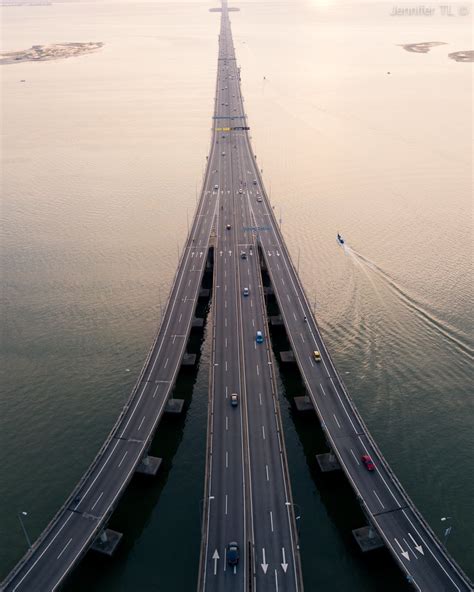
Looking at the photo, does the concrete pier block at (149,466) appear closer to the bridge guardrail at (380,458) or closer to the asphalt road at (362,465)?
the asphalt road at (362,465)

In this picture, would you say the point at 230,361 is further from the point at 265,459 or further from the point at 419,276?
the point at 419,276

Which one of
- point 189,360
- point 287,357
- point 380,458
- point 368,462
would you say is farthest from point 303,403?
point 189,360

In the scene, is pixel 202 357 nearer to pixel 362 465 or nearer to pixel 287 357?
pixel 287 357

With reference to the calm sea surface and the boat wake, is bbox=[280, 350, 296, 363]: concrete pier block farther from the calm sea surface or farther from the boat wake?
the boat wake

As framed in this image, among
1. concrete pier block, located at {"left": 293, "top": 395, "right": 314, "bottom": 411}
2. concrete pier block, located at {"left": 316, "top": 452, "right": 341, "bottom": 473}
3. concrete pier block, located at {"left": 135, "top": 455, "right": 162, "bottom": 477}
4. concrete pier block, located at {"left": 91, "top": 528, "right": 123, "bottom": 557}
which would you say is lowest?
concrete pier block, located at {"left": 91, "top": 528, "right": 123, "bottom": 557}

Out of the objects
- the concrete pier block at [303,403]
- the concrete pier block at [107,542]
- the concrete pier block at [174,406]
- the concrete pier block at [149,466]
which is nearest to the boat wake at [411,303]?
the concrete pier block at [303,403]

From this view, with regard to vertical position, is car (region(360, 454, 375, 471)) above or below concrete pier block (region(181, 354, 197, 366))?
below

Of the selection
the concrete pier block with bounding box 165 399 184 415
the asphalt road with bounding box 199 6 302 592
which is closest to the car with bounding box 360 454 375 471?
the asphalt road with bounding box 199 6 302 592

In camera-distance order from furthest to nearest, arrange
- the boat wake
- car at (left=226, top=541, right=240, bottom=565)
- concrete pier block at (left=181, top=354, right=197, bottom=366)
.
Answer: the boat wake, concrete pier block at (left=181, top=354, right=197, bottom=366), car at (left=226, top=541, right=240, bottom=565)
